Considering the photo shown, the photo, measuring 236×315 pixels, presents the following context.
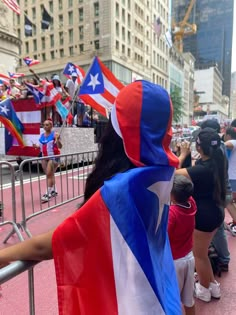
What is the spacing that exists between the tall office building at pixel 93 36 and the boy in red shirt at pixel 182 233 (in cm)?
4759

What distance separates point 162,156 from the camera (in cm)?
134

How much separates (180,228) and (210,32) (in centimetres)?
15635

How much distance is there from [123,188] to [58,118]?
10.8 meters

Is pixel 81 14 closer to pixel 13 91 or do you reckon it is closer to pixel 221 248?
pixel 13 91

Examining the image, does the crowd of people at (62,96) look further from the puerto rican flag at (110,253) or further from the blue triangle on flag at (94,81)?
the puerto rican flag at (110,253)

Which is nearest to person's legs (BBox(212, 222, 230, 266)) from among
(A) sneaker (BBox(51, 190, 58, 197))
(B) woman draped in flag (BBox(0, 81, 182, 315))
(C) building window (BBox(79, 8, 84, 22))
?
(B) woman draped in flag (BBox(0, 81, 182, 315))

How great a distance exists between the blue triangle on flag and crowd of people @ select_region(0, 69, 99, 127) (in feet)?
8.76

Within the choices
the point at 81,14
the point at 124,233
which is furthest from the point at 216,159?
the point at 81,14

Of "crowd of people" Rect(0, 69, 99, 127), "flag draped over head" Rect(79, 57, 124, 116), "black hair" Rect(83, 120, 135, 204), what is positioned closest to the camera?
"black hair" Rect(83, 120, 135, 204)

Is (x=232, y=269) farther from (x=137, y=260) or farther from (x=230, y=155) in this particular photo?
(x=137, y=260)

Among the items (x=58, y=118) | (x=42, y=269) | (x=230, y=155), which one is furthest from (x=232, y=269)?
(x=58, y=118)

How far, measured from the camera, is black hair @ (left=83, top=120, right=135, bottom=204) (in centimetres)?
135

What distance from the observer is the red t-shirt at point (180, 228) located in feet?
8.07

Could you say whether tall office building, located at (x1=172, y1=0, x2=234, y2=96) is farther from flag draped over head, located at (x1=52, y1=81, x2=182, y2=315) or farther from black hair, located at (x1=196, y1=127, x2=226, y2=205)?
flag draped over head, located at (x1=52, y1=81, x2=182, y2=315)
